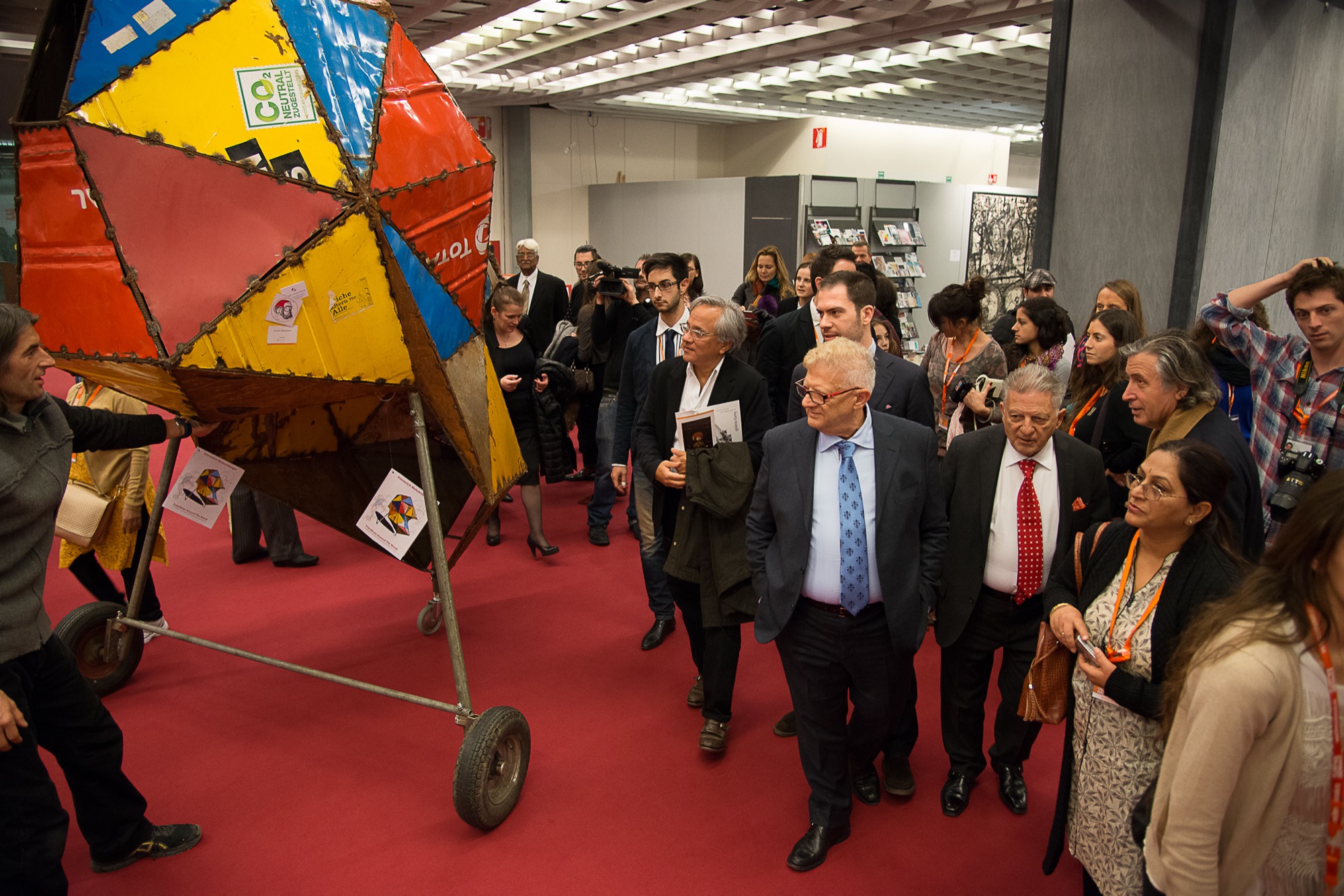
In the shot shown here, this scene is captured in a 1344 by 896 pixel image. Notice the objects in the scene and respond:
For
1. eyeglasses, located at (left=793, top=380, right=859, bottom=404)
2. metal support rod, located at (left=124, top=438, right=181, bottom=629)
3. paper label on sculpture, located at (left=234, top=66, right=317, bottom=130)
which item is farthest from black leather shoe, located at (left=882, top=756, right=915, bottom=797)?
metal support rod, located at (left=124, top=438, right=181, bottom=629)

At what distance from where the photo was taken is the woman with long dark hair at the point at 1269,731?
1351 millimetres

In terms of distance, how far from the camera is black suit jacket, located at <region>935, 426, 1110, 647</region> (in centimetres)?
260

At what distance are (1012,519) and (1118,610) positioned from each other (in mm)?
636

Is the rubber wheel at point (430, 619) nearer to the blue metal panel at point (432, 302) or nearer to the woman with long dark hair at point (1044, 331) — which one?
the blue metal panel at point (432, 302)

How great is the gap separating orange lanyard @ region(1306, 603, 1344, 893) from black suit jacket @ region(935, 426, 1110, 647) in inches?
45.5

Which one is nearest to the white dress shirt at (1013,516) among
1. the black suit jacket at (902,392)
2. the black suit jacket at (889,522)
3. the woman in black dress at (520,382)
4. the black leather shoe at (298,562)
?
the black suit jacket at (889,522)

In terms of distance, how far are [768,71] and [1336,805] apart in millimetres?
12004

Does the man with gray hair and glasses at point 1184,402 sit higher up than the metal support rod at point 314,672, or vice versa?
the man with gray hair and glasses at point 1184,402

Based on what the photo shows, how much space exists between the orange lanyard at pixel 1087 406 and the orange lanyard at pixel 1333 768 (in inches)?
89.2

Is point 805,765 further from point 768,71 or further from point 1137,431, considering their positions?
point 768,71

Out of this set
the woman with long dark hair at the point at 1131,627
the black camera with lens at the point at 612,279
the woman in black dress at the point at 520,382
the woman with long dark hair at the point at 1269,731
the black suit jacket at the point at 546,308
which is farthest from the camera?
the black suit jacket at the point at 546,308

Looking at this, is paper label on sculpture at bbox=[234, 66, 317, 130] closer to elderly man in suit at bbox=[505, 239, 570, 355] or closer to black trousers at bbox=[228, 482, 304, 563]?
black trousers at bbox=[228, 482, 304, 563]

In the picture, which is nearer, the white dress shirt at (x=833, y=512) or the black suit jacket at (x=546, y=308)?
the white dress shirt at (x=833, y=512)

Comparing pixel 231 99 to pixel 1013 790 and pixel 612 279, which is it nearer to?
pixel 1013 790
